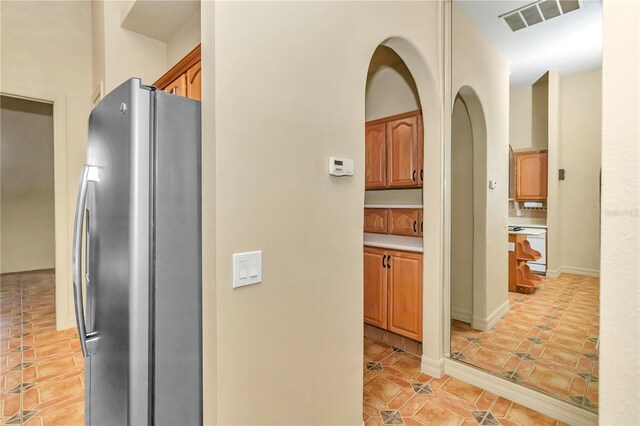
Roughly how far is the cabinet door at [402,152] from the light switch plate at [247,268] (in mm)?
1995

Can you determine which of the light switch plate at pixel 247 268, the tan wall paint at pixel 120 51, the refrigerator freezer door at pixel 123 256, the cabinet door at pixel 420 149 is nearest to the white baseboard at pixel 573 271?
the cabinet door at pixel 420 149

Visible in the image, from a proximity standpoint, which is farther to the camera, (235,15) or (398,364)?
(398,364)

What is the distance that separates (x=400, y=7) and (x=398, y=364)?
Result: 261cm

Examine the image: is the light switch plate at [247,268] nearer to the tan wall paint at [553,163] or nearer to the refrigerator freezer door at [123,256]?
the refrigerator freezer door at [123,256]

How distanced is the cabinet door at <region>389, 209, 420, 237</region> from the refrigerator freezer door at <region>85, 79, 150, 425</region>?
2.19 m

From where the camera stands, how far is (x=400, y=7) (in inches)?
76.0

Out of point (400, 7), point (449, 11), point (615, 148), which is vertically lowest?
point (615, 148)

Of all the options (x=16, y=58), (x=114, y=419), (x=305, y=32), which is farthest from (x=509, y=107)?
(x=16, y=58)

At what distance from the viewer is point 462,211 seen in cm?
261

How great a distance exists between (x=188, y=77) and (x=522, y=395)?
313 cm

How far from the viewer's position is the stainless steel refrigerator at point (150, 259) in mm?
1075

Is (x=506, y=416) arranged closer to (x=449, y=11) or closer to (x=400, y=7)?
(x=400, y=7)

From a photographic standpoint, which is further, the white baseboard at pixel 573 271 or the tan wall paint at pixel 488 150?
the tan wall paint at pixel 488 150

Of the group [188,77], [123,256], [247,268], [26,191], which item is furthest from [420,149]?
[26,191]
